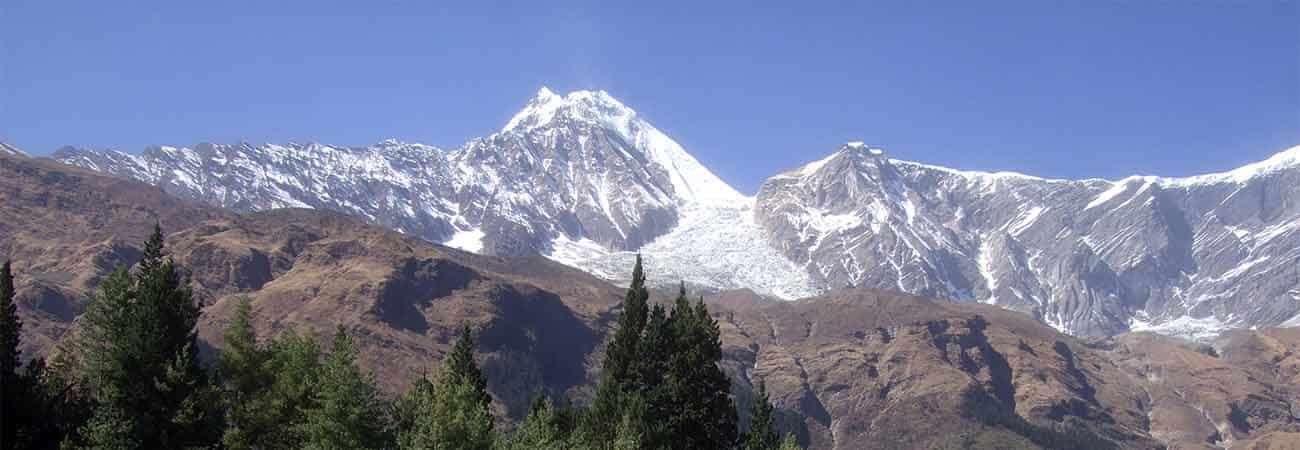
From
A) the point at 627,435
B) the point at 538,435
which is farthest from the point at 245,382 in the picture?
the point at 627,435

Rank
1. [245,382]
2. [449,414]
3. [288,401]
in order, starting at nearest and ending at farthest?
[449,414] → [288,401] → [245,382]

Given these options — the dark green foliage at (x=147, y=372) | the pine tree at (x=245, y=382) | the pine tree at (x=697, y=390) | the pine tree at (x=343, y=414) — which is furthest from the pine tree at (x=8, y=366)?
the pine tree at (x=697, y=390)

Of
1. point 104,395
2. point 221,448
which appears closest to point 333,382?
point 221,448

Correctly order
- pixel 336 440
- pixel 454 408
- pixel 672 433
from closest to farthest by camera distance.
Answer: pixel 336 440
pixel 454 408
pixel 672 433

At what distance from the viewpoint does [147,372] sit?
215 feet

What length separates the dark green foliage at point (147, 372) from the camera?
64312 millimetres

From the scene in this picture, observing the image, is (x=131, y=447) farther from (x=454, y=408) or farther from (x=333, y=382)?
(x=454, y=408)

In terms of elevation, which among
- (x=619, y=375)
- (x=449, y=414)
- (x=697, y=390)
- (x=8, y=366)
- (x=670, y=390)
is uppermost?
(x=619, y=375)

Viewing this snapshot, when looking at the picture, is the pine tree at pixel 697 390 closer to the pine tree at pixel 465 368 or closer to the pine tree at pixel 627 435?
the pine tree at pixel 627 435

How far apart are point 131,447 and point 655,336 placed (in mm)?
35377

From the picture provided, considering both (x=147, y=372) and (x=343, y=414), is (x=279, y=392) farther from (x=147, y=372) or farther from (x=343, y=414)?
(x=147, y=372)

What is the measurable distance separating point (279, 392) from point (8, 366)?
599 inches

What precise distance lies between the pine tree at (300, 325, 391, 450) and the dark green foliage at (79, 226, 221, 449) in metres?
5.36

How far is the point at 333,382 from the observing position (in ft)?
231
